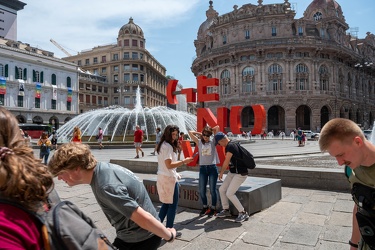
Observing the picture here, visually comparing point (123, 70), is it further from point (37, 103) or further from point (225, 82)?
point (225, 82)

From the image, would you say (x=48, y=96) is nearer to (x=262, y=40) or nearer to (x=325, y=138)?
(x=262, y=40)

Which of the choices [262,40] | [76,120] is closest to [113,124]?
[76,120]

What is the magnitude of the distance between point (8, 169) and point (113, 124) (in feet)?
85.9

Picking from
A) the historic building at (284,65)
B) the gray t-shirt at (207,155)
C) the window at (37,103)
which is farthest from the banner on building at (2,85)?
the gray t-shirt at (207,155)

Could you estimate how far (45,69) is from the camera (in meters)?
47.6

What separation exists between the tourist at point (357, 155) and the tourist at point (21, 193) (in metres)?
1.82

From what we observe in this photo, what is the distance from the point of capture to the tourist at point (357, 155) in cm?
181

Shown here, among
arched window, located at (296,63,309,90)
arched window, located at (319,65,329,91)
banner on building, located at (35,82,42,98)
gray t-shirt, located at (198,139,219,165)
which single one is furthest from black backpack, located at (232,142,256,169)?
arched window, located at (319,65,329,91)

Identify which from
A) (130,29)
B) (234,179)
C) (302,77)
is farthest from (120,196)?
(130,29)

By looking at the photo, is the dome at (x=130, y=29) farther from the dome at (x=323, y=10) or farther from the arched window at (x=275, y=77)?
the dome at (x=323, y=10)

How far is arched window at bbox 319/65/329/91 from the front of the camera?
4866 centimetres

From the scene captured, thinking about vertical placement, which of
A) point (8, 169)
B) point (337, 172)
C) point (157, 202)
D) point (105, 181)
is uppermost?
point (8, 169)

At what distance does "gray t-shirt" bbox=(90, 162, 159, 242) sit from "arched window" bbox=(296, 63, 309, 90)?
164 ft

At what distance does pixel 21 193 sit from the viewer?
3.77 ft
